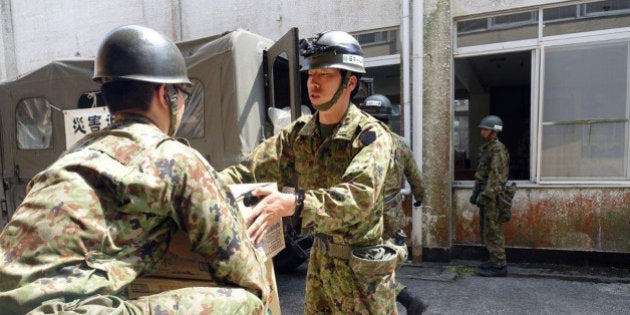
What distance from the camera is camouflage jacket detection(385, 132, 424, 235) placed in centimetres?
282

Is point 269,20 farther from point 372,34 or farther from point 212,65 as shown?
point 212,65

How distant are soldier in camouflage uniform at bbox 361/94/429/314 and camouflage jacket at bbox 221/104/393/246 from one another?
264 millimetres

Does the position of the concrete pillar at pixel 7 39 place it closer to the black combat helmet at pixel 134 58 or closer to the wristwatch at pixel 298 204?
the black combat helmet at pixel 134 58

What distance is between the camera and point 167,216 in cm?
117

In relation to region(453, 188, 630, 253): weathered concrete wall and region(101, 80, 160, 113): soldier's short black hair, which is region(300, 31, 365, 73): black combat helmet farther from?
region(453, 188, 630, 253): weathered concrete wall

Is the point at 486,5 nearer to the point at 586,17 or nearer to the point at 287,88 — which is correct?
the point at 586,17

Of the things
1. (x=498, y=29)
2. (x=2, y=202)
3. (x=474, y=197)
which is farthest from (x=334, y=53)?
(x=2, y=202)

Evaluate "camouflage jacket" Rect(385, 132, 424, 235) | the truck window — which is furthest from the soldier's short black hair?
the truck window

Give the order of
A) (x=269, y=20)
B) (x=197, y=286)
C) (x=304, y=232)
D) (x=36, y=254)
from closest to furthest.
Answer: (x=36, y=254)
(x=197, y=286)
(x=304, y=232)
(x=269, y=20)

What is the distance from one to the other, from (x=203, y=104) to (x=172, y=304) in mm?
2831

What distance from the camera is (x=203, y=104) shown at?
12.2 feet

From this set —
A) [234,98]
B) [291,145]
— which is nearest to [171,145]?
[291,145]

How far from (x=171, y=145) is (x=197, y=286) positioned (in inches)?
17.5

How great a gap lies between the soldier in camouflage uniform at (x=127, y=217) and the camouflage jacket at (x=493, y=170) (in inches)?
154
